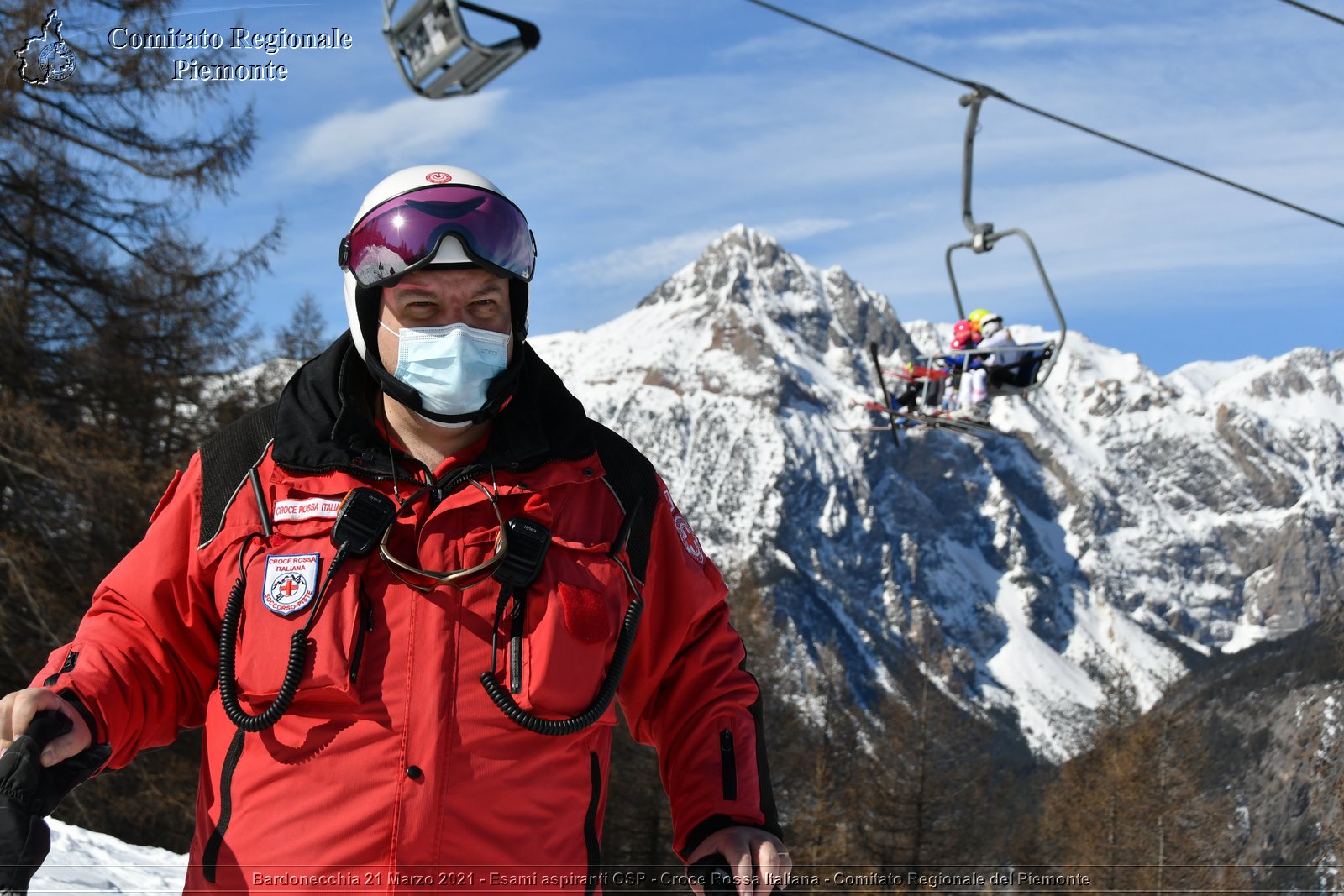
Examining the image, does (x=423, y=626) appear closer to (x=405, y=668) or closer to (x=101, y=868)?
(x=405, y=668)

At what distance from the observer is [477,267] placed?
253cm

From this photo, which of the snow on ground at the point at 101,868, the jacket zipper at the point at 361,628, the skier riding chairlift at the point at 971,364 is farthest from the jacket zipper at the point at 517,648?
the skier riding chairlift at the point at 971,364

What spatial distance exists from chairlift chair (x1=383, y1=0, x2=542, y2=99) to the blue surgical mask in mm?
973

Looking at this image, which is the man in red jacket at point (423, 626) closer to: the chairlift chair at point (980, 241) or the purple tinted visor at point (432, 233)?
the purple tinted visor at point (432, 233)

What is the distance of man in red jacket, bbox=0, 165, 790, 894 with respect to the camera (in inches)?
84.4

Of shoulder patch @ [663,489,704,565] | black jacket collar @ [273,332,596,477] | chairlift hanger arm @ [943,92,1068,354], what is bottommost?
shoulder patch @ [663,489,704,565]

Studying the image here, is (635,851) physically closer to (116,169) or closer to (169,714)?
(116,169)

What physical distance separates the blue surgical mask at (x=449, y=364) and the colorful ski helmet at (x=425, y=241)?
0.02 meters

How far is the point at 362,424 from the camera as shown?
246 cm

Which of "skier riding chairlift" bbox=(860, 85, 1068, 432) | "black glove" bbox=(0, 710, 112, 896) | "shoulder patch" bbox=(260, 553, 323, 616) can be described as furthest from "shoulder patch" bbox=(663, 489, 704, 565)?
"skier riding chairlift" bbox=(860, 85, 1068, 432)

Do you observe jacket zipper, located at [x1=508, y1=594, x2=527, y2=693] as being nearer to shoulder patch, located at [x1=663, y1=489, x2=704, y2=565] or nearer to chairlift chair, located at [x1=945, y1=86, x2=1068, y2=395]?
shoulder patch, located at [x1=663, y1=489, x2=704, y2=565]

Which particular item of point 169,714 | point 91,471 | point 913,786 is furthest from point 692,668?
point 913,786

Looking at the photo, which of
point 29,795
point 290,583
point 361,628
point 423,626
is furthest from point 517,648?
point 29,795

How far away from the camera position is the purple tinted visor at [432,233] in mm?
2496
